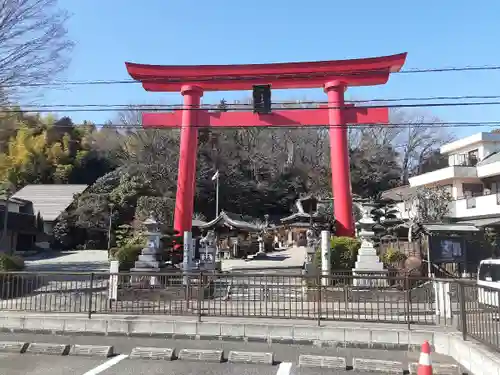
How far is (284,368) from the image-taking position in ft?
20.7

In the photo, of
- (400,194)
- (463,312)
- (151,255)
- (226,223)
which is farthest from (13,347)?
(400,194)

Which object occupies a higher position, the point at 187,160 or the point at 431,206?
the point at 187,160

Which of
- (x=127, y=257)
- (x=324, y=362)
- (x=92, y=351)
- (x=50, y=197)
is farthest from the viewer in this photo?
(x=50, y=197)

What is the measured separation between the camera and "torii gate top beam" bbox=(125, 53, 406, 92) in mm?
18312

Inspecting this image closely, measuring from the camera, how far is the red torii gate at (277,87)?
723 inches

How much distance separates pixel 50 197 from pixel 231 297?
37.4 metres

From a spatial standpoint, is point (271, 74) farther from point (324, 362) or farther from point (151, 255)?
point (324, 362)

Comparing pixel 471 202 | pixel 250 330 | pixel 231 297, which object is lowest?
pixel 250 330

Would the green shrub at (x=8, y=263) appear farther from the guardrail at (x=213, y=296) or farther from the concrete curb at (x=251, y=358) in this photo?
the concrete curb at (x=251, y=358)

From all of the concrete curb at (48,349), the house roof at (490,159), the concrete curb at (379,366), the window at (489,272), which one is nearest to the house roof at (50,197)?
the house roof at (490,159)

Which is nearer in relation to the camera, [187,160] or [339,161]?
[339,161]

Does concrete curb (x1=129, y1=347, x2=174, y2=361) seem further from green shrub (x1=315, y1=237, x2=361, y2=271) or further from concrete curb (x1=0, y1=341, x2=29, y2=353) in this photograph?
green shrub (x1=315, y1=237, x2=361, y2=271)

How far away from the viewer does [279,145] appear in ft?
170

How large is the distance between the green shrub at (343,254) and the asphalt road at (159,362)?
8475 mm
